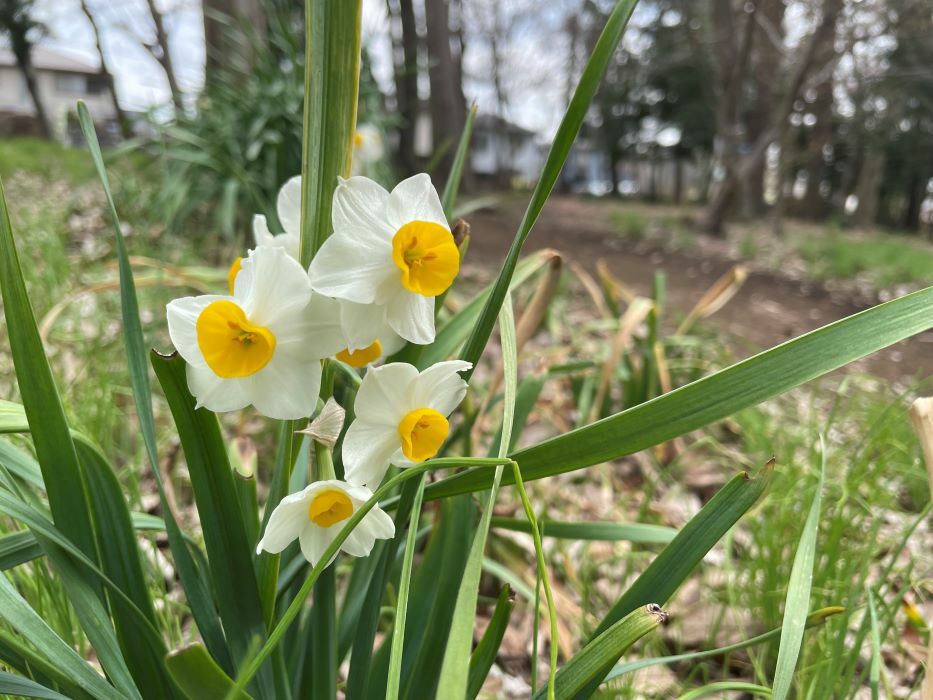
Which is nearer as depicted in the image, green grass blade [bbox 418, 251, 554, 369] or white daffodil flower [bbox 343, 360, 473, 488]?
white daffodil flower [bbox 343, 360, 473, 488]

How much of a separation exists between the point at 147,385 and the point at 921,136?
14379 millimetres

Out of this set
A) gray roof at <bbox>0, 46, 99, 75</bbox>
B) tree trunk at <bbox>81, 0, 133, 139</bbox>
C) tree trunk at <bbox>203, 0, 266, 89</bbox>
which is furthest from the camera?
gray roof at <bbox>0, 46, 99, 75</bbox>

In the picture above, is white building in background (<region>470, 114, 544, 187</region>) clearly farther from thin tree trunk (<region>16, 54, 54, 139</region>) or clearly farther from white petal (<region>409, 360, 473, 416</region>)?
white petal (<region>409, 360, 473, 416</region>)

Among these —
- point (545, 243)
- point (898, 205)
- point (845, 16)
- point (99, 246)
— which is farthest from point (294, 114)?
point (898, 205)

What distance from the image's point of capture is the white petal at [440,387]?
444 mm

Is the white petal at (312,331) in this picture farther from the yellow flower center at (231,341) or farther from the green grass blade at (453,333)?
the green grass blade at (453,333)

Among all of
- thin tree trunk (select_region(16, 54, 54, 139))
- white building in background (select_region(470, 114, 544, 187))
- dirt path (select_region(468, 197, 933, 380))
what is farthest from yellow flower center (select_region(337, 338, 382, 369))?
white building in background (select_region(470, 114, 544, 187))

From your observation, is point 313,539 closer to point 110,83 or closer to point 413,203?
point 413,203

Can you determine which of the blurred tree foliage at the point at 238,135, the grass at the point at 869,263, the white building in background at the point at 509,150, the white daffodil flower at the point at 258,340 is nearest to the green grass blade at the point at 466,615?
the white daffodil flower at the point at 258,340

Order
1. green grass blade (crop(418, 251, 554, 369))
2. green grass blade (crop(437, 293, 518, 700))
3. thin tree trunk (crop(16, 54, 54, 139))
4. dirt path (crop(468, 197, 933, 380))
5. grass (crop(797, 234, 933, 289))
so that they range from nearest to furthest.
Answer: green grass blade (crop(437, 293, 518, 700))
green grass blade (crop(418, 251, 554, 369))
dirt path (crop(468, 197, 933, 380))
grass (crop(797, 234, 933, 289))
thin tree trunk (crop(16, 54, 54, 139))

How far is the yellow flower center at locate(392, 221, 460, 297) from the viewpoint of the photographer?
0.43 meters

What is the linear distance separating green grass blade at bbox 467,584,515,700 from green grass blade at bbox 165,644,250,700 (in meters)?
0.20

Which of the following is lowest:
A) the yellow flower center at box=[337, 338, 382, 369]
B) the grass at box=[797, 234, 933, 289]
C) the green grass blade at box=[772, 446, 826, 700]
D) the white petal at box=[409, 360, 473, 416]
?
the grass at box=[797, 234, 933, 289]

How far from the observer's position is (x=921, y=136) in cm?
1158
